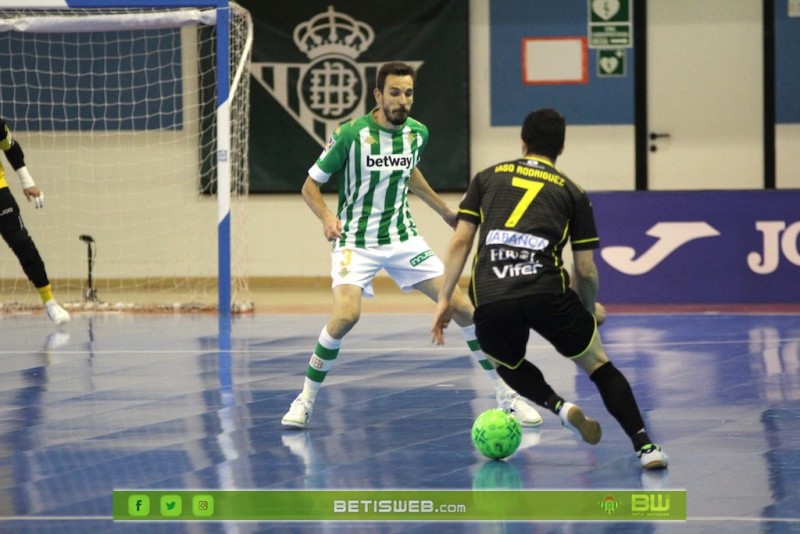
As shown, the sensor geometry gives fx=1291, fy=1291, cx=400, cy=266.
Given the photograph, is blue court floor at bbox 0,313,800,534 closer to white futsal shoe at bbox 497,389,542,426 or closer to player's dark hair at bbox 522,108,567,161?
white futsal shoe at bbox 497,389,542,426

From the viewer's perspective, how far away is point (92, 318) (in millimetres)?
13969

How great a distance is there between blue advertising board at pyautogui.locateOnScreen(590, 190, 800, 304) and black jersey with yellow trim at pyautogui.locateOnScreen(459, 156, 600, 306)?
8.37m

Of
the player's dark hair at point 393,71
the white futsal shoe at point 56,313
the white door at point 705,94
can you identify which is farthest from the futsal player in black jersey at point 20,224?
the white door at point 705,94

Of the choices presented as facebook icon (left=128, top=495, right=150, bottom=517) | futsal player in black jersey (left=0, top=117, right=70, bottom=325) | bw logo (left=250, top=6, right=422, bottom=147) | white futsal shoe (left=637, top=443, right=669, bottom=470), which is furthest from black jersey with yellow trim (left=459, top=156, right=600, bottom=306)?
bw logo (left=250, top=6, right=422, bottom=147)

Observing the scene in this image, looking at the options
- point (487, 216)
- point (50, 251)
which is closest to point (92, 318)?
point (50, 251)

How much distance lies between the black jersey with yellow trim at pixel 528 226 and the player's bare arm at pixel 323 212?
1258 mm

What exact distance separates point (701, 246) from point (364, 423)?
762 centimetres

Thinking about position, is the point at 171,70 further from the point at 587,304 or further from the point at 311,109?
the point at 587,304

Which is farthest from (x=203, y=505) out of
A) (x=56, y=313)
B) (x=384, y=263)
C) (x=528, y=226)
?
(x=56, y=313)

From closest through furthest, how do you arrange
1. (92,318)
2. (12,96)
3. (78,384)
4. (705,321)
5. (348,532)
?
(348,532) → (78,384) → (705,321) → (92,318) → (12,96)

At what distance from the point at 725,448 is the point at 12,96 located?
42.3 ft

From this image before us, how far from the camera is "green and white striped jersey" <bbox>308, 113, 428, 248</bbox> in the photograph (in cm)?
750

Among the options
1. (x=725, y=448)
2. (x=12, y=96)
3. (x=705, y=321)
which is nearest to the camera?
(x=725, y=448)

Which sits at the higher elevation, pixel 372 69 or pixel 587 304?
pixel 372 69
